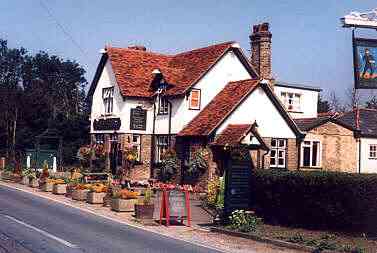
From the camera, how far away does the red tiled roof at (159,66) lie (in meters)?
35.3

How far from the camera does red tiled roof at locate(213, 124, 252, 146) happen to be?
29.3m

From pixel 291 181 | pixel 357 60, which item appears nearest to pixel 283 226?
pixel 291 181

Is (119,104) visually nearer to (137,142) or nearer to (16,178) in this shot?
(137,142)

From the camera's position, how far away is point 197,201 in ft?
87.2

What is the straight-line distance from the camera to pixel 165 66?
4078cm

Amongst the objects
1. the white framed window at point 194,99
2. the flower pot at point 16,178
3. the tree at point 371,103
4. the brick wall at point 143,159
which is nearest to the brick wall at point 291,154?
the white framed window at point 194,99

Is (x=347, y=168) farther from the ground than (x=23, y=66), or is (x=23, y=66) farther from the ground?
(x=23, y=66)

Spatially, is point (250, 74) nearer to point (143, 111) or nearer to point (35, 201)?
point (143, 111)

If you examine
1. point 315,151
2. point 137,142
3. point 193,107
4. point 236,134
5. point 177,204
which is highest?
point 193,107

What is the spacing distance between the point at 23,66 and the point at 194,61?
55008 millimetres

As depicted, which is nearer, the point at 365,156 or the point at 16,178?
the point at 16,178

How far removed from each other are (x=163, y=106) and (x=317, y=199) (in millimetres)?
20191

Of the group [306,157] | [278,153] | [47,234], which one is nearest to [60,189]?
[278,153]

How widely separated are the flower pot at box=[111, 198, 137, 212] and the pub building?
8.68 meters
